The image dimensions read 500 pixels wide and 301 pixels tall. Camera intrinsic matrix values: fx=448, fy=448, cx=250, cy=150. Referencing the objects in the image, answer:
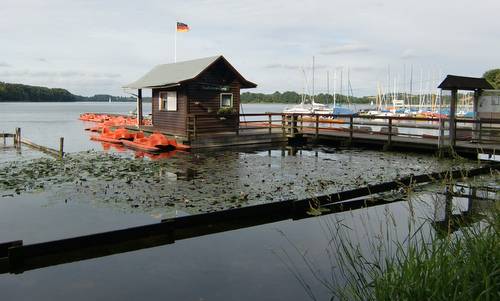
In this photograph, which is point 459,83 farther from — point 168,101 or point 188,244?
point 168,101

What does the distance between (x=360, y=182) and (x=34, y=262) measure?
30.1 feet

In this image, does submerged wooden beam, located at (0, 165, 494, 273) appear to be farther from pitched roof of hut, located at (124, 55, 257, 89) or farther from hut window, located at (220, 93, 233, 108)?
hut window, located at (220, 93, 233, 108)

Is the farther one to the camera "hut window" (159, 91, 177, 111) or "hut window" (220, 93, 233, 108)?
"hut window" (220, 93, 233, 108)

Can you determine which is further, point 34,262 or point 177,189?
point 177,189

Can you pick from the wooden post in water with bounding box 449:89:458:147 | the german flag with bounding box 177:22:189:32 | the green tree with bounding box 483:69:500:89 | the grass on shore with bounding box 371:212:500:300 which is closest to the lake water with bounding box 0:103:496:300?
the grass on shore with bounding box 371:212:500:300

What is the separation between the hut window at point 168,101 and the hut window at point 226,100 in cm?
262

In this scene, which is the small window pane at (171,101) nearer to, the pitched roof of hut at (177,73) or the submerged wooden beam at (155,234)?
the pitched roof of hut at (177,73)

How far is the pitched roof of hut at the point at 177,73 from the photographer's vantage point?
80.0 ft

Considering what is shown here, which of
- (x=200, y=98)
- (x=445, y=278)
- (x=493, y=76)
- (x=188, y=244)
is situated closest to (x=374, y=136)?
(x=200, y=98)

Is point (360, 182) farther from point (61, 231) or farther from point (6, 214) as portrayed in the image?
point (6, 214)

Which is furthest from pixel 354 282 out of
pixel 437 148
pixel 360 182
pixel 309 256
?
pixel 437 148

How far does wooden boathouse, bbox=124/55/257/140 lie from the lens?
24.0 meters

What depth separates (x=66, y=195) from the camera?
11.7m

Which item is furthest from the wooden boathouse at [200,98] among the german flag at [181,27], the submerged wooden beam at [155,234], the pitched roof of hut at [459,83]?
the submerged wooden beam at [155,234]
